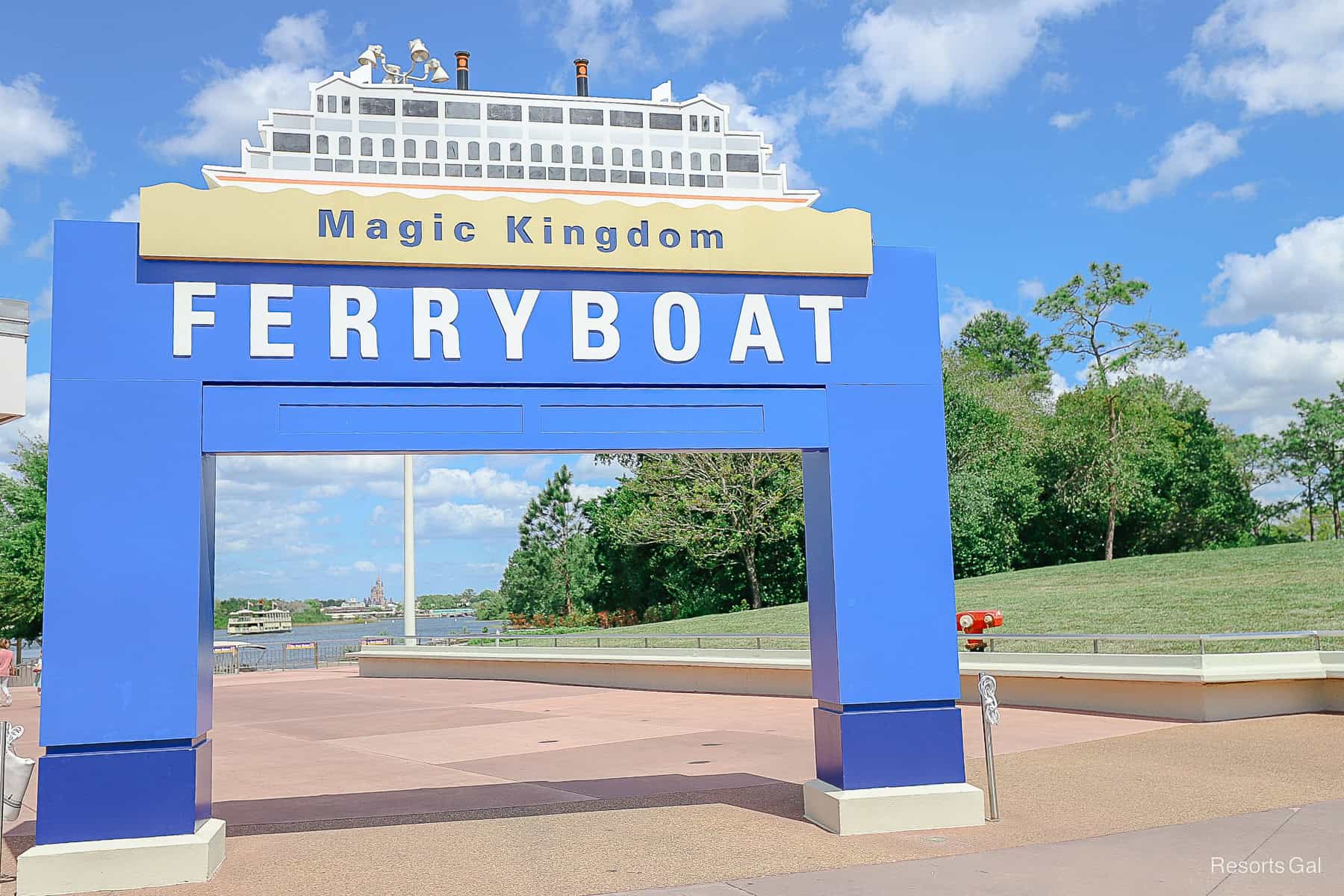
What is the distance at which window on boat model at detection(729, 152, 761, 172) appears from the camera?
34062 millimetres

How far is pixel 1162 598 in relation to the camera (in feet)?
75.5

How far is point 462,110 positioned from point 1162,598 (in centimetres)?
2326

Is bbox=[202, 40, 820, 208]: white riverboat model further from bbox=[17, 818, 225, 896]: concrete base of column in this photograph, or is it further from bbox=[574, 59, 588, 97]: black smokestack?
bbox=[17, 818, 225, 896]: concrete base of column

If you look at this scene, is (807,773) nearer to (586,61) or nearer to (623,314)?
(623,314)

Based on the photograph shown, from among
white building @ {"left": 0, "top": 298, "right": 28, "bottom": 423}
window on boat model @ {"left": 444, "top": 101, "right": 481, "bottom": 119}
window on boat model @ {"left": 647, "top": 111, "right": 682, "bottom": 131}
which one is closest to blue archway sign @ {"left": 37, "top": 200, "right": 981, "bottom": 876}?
white building @ {"left": 0, "top": 298, "right": 28, "bottom": 423}

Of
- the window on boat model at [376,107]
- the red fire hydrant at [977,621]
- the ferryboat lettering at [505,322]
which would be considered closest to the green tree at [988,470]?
the red fire hydrant at [977,621]

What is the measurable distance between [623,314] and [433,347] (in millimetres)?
1551

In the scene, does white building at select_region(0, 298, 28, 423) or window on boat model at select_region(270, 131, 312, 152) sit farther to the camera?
window on boat model at select_region(270, 131, 312, 152)

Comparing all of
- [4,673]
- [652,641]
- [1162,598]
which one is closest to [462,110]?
[652,641]

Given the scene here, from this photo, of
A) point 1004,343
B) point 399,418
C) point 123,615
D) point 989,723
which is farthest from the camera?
point 1004,343

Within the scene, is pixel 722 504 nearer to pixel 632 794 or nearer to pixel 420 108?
pixel 420 108

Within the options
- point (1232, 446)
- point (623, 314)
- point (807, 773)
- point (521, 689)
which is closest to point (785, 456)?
point (521, 689)

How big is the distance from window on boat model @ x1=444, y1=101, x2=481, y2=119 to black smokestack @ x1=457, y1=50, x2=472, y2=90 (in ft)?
Answer: 3.49

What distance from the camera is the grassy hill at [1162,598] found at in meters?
19.4
